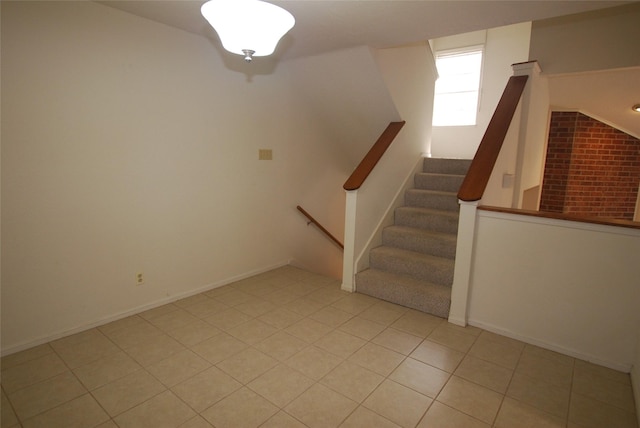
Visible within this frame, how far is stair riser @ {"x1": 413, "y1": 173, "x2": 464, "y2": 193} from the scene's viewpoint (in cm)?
382

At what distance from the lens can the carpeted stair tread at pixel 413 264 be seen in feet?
9.95

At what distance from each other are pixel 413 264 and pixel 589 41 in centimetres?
319

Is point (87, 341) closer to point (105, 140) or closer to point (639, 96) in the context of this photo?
point (105, 140)

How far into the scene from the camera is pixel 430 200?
12.4 ft

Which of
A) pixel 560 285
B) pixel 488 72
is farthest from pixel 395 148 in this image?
pixel 488 72

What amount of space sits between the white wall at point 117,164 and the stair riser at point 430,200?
168 centimetres

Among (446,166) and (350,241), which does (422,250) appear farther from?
(446,166)

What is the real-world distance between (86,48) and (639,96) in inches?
224

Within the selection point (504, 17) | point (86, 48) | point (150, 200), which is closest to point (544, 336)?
point (504, 17)

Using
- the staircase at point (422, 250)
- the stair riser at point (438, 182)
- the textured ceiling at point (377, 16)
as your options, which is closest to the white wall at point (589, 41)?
the staircase at point (422, 250)

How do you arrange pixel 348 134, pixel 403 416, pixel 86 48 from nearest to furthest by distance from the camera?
pixel 403 416
pixel 86 48
pixel 348 134

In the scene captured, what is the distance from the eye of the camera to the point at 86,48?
2.29 metres

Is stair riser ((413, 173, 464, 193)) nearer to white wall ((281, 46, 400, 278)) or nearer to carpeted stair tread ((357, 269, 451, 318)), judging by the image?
white wall ((281, 46, 400, 278))

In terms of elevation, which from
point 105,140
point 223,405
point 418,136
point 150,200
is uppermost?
point 418,136
